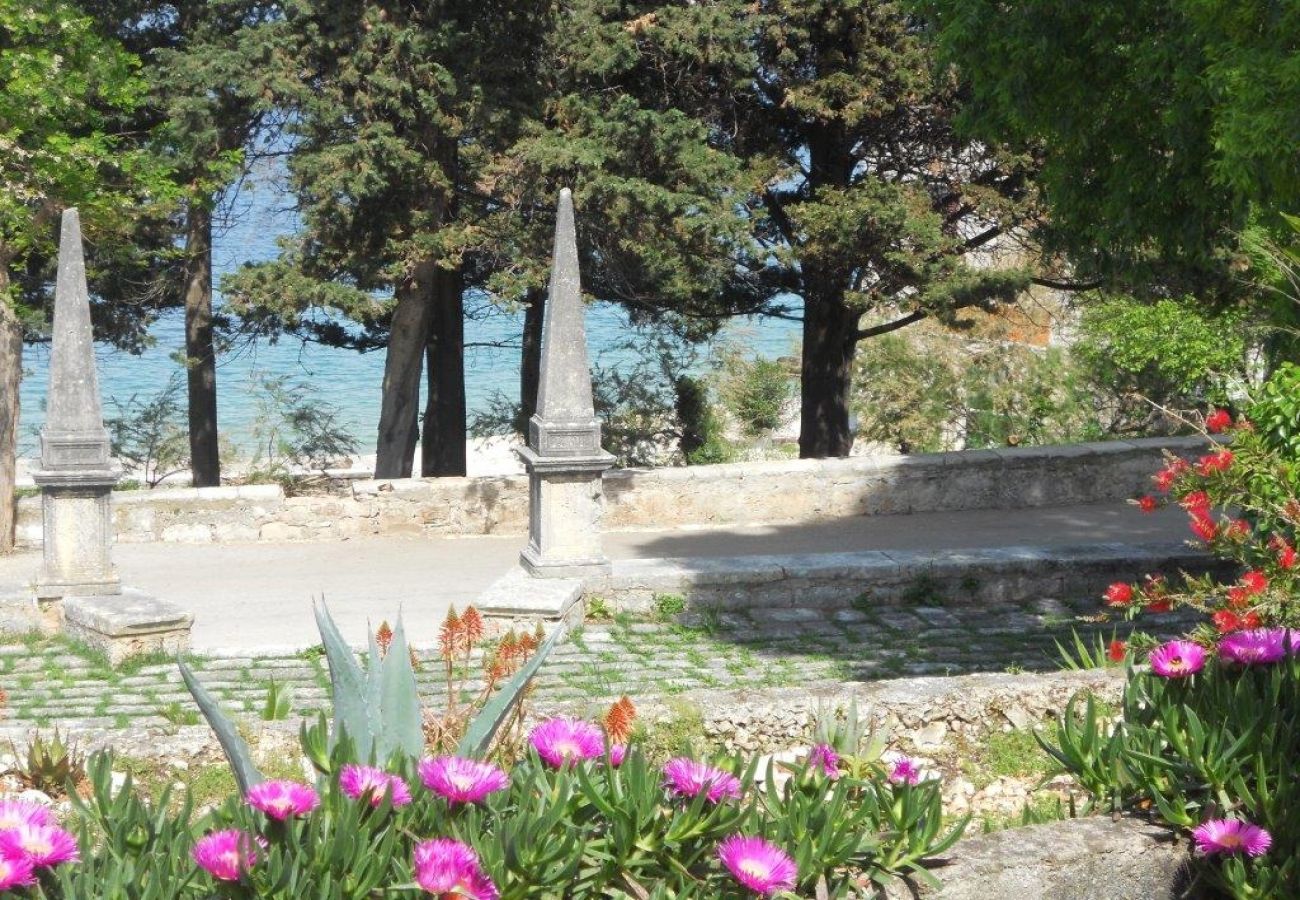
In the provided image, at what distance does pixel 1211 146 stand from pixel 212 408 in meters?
13.8

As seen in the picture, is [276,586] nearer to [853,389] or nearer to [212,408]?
[212,408]

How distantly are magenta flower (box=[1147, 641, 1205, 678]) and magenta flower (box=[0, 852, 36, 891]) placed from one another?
303 cm

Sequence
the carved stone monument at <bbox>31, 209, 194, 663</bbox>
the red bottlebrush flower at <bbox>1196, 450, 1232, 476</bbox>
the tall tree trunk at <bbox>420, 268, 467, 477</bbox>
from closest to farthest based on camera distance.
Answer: the red bottlebrush flower at <bbox>1196, 450, 1232, 476</bbox> < the carved stone monument at <bbox>31, 209, 194, 663</bbox> < the tall tree trunk at <bbox>420, 268, 467, 477</bbox>

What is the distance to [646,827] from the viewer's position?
11.6ft

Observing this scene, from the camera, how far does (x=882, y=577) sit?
1104 cm

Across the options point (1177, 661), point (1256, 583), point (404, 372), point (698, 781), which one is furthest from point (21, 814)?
point (404, 372)

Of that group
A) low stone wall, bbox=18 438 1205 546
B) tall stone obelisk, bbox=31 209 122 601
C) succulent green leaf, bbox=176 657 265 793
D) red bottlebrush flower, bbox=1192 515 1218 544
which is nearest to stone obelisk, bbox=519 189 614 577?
tall stone obelisk, bbox=31 209 122 601

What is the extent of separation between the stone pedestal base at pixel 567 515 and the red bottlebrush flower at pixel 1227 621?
199 inches

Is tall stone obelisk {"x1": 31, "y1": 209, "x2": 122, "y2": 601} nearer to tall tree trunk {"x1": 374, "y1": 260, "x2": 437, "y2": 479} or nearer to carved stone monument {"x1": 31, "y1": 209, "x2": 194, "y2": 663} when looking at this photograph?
carved stone monument {"x1": 31, "y1": 209, "x2": 194, "y2": 663}

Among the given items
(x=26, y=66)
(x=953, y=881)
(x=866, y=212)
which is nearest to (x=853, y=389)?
(x=866, y=212)

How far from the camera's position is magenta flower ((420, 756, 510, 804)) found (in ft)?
11.3

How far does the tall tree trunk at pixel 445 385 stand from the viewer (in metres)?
18.5

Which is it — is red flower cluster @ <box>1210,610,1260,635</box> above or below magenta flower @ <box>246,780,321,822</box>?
below

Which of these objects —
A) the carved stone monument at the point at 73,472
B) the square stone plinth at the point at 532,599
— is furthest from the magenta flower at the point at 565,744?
the carved stone monument at the point at 73,472
